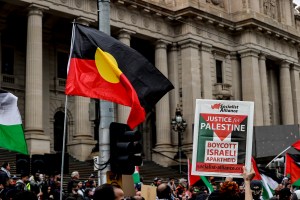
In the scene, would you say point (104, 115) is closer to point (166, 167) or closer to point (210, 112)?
point (210, 112)

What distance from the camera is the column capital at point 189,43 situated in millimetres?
39750

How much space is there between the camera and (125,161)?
31.3 feet

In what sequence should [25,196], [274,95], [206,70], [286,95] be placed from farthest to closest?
1. [274,95]
2. [286,95]
3. [206,70]
4. [25,196]

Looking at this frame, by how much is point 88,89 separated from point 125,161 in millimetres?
1820

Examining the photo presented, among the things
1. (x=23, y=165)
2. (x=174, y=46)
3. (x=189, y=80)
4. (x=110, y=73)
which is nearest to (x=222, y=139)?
(x=110, y=73)

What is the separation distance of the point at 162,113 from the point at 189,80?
117 inches

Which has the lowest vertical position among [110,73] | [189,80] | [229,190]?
[229,190]

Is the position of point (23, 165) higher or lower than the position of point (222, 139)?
lower

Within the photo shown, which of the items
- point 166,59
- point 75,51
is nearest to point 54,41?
point 166,59

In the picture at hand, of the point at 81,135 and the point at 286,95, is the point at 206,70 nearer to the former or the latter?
the point at 286,95

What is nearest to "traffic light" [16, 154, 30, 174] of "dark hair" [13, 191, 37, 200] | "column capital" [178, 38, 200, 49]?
"dark hair" [13, 191, 37, 200]

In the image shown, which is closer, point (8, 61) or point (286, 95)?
point (8, 61)

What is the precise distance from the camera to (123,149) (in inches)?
381

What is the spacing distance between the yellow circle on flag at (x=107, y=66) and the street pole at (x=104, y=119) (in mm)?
557
